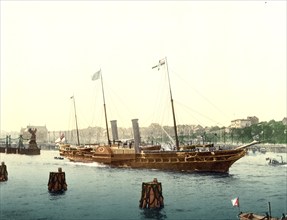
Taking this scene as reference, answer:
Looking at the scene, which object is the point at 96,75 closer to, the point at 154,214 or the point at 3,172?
the point at 3,172

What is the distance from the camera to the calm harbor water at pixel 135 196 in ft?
122

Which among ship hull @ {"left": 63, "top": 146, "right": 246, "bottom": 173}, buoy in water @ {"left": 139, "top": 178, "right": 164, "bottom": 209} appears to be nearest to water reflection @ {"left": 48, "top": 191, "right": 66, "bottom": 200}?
buoy in water @ {"left": 139, "top": 178, "right": 164, "bottom": 209}

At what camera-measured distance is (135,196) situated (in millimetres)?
46688

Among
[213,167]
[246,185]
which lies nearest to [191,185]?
[246,185]

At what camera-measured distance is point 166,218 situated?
3497cm

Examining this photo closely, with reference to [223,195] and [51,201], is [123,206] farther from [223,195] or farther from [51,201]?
[223,195]

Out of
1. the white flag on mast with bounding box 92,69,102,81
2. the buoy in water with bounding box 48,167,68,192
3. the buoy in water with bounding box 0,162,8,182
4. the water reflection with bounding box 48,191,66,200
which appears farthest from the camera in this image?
the white flag on mast with bounding box 92,69,102,81

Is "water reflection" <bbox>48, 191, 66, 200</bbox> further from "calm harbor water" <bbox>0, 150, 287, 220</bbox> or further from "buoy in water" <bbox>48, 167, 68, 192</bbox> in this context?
"buoy in water" <bbox>48, 167, 68, 192</bbox>

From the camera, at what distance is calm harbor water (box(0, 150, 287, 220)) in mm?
37312

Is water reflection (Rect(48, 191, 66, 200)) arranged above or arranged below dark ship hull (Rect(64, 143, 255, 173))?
below

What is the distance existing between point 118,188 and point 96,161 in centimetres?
3386

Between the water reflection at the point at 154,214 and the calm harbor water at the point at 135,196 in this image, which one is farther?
the calm harbor water at the point at 135,196

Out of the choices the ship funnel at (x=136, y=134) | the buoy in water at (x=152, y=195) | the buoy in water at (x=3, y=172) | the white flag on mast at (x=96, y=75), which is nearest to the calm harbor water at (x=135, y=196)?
the buoy in water at (x=152, y=195)

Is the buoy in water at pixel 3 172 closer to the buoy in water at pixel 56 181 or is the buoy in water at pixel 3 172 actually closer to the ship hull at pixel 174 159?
the buoy in water at pixel 56 181
